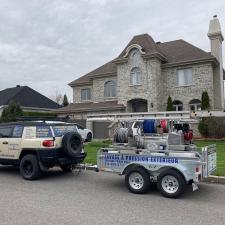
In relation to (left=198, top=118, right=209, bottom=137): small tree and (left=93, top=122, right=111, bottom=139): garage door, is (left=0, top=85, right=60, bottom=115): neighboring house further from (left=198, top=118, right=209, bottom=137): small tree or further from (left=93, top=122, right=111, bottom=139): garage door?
(left=198, top=118, right=209, bottom=137): small tree

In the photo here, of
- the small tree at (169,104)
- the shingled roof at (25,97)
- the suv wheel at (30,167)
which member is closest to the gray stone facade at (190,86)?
the small tree at (169,104)

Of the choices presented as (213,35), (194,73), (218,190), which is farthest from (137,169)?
(213,35)

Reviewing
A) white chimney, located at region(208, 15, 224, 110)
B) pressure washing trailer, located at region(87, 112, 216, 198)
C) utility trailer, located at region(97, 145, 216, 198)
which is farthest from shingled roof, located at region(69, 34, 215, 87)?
utility trailer, located at region(97, 145, 216, 198)

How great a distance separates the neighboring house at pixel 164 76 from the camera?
27.9 m

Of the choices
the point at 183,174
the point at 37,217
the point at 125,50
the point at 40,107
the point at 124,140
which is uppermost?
the point at 125,50

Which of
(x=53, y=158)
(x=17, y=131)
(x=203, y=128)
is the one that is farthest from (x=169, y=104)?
(x=53, y=158)

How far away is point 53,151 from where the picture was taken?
10.2m

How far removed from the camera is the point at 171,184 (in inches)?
317

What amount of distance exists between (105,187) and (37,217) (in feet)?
10.4

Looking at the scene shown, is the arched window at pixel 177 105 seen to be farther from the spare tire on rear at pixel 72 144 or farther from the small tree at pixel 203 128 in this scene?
the spare tire on rear at pixel 72 144

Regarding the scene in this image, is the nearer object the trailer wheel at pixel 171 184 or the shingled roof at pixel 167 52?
the trailer wheel at pixel 171 184

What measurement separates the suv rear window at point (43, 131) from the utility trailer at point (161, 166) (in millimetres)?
2136

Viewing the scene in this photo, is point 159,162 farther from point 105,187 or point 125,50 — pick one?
point 125,50

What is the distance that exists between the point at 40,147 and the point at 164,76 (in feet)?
69.6
